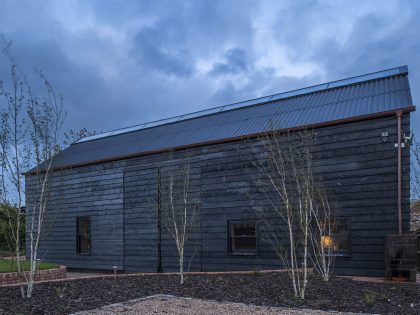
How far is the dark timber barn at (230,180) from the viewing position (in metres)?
9.88

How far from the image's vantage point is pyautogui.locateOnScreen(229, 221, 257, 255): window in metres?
11.8

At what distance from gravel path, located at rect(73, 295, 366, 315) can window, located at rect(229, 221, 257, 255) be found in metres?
5.05

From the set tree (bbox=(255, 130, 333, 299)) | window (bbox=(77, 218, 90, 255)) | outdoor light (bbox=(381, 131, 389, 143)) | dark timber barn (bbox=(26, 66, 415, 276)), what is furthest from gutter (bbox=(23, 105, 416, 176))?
window (bbox=(77, 218, 90, 255))

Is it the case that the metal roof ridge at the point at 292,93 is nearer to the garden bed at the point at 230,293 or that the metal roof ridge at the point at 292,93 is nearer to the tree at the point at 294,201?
the tree at the point at 294,201

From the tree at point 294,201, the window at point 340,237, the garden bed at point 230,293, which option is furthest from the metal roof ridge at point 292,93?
the garden bed at point 230,293

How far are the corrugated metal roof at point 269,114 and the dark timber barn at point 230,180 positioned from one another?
0.06 m

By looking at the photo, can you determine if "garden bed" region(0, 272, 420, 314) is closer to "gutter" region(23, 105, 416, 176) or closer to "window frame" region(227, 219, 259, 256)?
"window frame" region(227, 219, 259, 256)

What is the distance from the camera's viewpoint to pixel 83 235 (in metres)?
16.3

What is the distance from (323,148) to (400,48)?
823cm

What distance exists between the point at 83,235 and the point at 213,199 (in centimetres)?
627

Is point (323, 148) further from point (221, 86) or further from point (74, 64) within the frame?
point (221, 86)

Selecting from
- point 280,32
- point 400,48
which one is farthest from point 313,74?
point 280,32

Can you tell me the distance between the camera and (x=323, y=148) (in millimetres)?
10719

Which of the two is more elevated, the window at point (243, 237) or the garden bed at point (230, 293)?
the window at point (243, 237)
